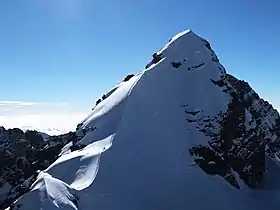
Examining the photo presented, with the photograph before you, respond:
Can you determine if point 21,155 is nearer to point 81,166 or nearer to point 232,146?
point 81,166

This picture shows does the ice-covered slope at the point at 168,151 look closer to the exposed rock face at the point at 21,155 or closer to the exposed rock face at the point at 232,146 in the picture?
the exposed rock face at the point at 232,146

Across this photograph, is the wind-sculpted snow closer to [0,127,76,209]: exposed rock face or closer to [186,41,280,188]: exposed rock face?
[0,127,76,209]: exposed rock face

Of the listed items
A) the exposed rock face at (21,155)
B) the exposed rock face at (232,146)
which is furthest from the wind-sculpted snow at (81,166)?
the exposed rock face at (232,146)

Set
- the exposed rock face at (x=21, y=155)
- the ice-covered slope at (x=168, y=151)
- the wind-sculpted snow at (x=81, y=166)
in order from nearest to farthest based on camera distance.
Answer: the ice-covered slope at (x=168, y=151), the wind-sculpted snow at (x=81, y=166), the exposed rock face at (x=21, y=155)

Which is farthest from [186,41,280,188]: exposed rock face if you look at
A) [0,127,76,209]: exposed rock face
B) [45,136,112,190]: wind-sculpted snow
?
[0,127,76,209]: exposed rock face

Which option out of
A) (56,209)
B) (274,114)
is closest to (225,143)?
(56,209)

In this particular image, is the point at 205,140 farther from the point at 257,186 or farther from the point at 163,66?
the point at 163,66
